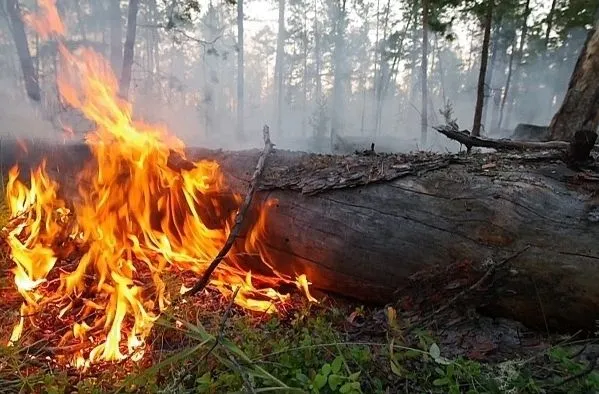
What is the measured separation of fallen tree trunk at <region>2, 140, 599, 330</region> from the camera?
8.02 feet

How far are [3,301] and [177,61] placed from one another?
6189 cm

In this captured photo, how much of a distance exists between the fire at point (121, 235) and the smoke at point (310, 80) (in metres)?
17.5

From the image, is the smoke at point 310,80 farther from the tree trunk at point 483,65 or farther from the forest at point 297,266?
the forest at point 297,266

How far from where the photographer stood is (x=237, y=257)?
360cm

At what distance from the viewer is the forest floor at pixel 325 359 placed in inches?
72.2

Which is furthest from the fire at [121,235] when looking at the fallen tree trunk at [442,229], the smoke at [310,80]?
the smoke at [310,80]

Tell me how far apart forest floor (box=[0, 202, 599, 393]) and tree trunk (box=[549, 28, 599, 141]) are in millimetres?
3748

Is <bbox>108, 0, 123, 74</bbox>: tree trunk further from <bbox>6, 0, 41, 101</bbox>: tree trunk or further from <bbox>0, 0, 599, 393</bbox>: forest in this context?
<bbox>0, 0, 599, 393</bbox>: forest

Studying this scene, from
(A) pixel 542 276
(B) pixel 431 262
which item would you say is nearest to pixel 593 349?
(A) pixel 542 276

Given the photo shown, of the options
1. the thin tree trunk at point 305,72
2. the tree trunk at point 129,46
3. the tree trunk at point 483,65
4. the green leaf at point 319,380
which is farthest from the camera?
the thin tree trunk at point 305,72

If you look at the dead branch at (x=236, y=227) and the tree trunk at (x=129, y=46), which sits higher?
the tree trunk at (x=129, y=46)

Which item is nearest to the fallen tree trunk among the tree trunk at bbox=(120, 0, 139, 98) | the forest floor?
the forest floor

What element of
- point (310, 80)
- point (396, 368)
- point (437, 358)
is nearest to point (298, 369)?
point (396, 368)

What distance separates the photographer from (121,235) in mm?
3551
